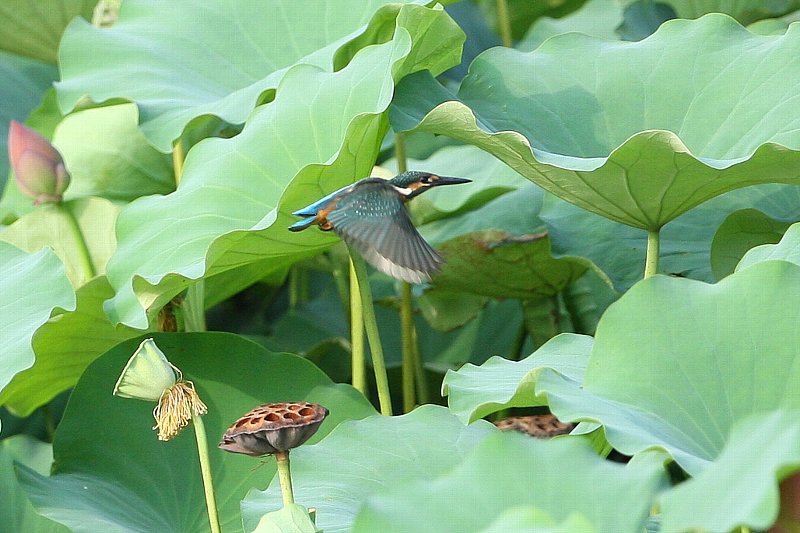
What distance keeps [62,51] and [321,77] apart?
0.56m

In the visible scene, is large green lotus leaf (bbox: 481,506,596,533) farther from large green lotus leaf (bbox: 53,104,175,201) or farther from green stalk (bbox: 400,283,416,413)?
large green lotus leaf (bbox: 53,104,175,201)

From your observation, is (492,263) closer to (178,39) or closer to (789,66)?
(789,66)

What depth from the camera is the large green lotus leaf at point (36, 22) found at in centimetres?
211

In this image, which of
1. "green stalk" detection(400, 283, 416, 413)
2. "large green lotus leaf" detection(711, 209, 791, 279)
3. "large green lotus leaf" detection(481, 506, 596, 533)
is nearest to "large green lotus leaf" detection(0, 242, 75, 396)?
"green stalk" detection(400, 283, 416, 413)

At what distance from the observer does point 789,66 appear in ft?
4.18

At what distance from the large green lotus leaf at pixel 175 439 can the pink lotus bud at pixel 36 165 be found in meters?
0.33

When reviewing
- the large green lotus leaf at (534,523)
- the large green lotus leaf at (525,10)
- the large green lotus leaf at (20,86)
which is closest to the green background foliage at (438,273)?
the large green lotus leaf at (534,523)

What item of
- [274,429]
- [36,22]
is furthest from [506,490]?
[36,22]

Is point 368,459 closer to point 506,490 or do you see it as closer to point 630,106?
point 506,490

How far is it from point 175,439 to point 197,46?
634 millimetres

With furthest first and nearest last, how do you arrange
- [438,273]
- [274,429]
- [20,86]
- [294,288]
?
[20,86], [294,288], [438,273], [274,429]

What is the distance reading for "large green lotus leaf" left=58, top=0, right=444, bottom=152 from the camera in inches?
62.1

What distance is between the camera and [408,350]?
5.03ft

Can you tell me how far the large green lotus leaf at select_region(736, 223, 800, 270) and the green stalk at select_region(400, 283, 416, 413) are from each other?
57 cm
